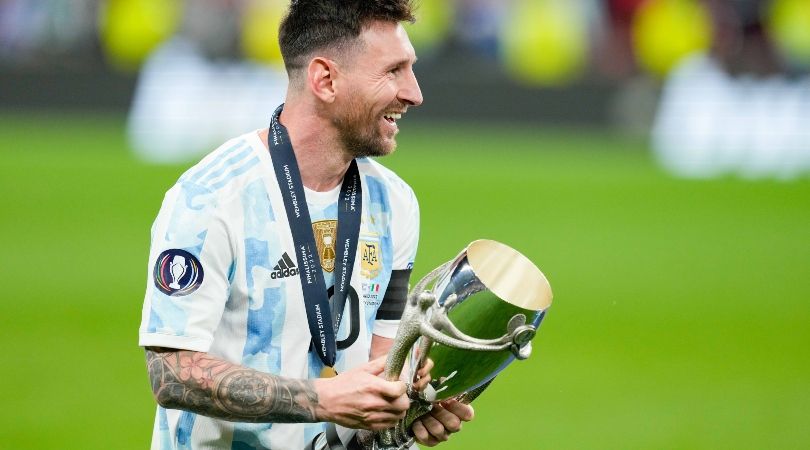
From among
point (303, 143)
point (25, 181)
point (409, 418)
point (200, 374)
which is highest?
point (303, 143)

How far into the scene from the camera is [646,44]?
1956cm

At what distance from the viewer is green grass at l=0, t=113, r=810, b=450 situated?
7844 millimetres

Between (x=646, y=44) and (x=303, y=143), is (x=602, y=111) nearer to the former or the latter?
(x=646, y=44)

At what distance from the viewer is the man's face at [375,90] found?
12.2 ft

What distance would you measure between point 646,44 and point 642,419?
Answer: 41.0 ft

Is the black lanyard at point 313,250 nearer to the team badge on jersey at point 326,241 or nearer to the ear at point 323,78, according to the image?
the team badge on jersey at point 326,241

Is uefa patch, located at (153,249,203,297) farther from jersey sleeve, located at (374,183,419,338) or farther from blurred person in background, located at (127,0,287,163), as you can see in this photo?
blurred person in background, located at (127,0,287,163)

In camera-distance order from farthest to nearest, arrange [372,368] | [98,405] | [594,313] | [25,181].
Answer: [25,181] → [594,313] → [98,405] → [372,368]

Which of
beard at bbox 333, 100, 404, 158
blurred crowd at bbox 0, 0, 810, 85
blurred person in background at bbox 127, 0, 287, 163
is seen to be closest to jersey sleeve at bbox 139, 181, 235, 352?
beard at bbox 333, 100, 404, 158

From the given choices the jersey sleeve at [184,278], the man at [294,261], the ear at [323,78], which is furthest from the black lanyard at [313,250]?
the jersey sleeve at [184,278]

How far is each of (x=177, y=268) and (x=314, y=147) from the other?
0.61 metres

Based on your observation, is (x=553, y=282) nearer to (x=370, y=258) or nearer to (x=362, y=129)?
(x=370, y=258)

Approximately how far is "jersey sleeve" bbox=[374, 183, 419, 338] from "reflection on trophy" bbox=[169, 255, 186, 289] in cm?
79

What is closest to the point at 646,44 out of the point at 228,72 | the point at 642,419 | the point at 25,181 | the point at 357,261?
the point at 228,72
